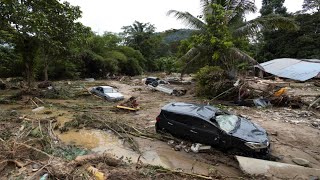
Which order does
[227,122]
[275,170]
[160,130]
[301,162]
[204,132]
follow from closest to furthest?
[275,170], [301,162], [204,132], [227,122], [160,130]

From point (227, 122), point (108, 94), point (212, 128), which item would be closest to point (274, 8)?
point (108, 94)

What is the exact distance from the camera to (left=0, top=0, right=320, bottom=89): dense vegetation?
17.7 meters

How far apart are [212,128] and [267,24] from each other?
12488mm

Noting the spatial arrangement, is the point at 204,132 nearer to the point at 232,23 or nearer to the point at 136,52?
the point at 232,23

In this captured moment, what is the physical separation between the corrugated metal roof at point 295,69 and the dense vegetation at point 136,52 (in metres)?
3.93

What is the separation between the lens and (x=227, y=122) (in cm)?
963

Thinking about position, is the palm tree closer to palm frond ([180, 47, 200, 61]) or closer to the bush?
palm frond ([180, 47, 200, 61])

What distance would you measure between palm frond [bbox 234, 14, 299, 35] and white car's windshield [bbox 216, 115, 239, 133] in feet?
36.7

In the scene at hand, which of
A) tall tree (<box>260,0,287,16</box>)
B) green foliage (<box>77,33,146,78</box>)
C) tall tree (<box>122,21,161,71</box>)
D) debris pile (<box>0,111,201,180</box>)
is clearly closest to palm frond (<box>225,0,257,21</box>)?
debris pile (<box>0,111,201,180</box>)

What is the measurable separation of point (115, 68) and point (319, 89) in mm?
26715

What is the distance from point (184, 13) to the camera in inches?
824

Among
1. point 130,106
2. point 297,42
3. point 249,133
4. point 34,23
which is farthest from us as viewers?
point 297,42

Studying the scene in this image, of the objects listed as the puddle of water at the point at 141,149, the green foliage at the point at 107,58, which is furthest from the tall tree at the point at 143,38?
the puddle of water at the point at 141,149

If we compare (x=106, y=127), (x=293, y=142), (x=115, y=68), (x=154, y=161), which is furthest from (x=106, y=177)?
(x=115, y=68)
